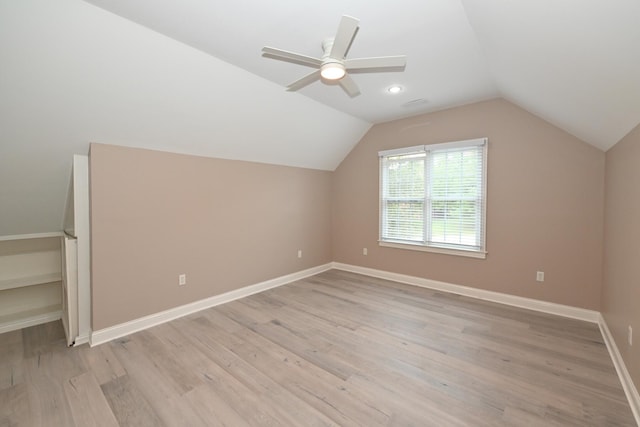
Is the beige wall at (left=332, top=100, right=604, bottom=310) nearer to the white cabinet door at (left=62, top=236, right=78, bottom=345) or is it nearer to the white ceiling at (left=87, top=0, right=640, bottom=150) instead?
the white ceiling at (left=87, top=0, right=640, bottom=150)

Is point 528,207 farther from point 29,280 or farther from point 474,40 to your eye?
point 29,280

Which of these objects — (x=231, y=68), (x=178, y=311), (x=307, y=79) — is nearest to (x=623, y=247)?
(x=307, y=79)

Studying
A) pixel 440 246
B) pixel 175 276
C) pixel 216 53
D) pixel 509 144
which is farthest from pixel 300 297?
pixel 509 144

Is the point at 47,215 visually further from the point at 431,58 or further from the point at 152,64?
the point at 431,58

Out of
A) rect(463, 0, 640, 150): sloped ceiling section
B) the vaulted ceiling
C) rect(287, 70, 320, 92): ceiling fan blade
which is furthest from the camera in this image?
rect(287, 70, 320, 92): ceiling fan blade

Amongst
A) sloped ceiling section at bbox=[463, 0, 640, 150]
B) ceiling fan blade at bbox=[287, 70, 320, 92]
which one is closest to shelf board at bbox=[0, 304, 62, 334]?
ceiling fan blade at bbox=[287, 70, 320, 92]

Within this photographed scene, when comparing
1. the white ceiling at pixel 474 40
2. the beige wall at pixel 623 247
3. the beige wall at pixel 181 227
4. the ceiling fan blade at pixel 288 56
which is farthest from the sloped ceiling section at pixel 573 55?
the beige wall at pixel 181 227

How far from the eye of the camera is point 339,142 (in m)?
4.57

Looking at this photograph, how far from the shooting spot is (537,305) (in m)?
3.21

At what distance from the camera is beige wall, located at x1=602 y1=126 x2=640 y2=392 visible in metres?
1.82

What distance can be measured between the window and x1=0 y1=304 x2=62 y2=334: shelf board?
14.7ft

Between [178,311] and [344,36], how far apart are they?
→ 3253 mm

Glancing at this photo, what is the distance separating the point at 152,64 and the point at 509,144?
3.98 metres

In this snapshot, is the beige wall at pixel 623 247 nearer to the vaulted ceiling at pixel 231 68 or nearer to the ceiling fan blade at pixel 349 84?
the vaulted ceiling at pixel 231 68
